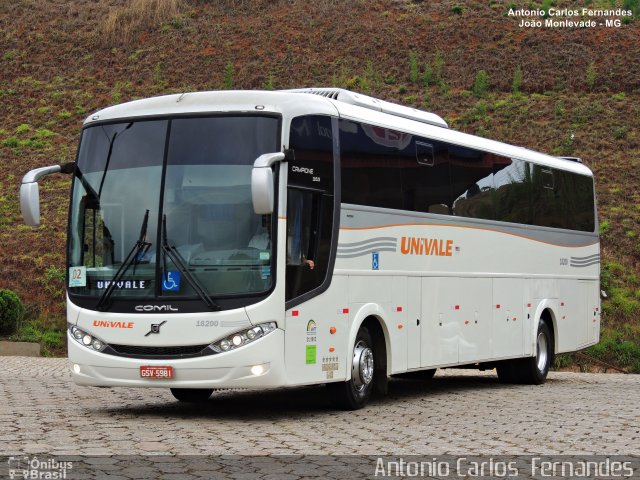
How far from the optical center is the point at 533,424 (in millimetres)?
12906

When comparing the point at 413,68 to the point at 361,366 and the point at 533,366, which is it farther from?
the point at 361,366

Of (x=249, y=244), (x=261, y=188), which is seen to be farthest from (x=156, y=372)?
(x=261, y=188)

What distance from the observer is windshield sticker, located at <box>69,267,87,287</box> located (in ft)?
43.8

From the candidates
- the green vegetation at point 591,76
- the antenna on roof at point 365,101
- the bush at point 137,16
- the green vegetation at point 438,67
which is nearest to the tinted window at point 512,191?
the antenna on roof at point 365,101

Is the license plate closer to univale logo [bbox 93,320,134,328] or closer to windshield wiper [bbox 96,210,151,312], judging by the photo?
univale logo [bbox 93,320,134,328]

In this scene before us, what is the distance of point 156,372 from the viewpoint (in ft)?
41.7

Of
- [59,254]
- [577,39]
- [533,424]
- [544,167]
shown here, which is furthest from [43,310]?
[577,39]

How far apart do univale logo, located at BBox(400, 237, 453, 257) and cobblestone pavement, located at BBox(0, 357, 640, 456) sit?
1.99 meters

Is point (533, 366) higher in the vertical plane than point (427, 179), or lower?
lower

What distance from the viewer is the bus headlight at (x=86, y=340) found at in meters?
13.1

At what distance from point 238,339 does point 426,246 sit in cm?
440

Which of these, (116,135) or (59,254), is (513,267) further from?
(59,254)

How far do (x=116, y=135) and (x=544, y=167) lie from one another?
375 inches

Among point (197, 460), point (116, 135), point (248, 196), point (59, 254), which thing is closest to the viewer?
point (197, 460)
